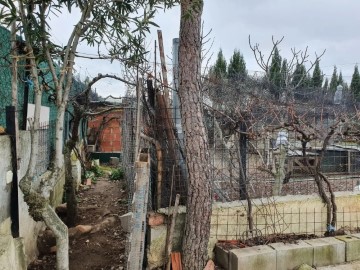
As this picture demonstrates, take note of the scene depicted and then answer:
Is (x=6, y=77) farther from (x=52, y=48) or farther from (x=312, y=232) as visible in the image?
(x=312, y=232)

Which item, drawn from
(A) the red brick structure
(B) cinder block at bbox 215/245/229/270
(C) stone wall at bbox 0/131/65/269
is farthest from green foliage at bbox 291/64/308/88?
(A) the red brick structure

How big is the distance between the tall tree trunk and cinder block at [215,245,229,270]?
0.32 meters

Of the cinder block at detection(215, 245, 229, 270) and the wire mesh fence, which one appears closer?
the cinder block at detection(215, 245, 229, 270)

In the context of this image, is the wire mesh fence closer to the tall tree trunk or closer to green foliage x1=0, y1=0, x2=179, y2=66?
the tall tree trunk

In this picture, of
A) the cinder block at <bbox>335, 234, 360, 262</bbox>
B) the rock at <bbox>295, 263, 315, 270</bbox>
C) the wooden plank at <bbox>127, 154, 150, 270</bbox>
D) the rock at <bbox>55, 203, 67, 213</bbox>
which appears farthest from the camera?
the rock at <bbox>55, 203, 67, 213</bbox>

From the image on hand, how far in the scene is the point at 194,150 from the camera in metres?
3.36

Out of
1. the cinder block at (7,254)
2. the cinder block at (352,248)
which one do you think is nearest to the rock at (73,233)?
the cinder block at (7,254)

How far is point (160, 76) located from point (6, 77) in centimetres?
167

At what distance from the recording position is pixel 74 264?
3727mm

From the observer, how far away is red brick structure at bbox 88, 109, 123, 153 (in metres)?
12.9

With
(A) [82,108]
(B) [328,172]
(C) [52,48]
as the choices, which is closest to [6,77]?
(C) [52,48]

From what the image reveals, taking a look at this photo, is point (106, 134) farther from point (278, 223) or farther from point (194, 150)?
point (194, 150)

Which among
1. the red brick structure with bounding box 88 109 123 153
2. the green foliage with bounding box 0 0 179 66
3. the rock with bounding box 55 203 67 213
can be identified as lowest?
the rock with bounding box 55 203 67 213

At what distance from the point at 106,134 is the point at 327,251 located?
1082cm
